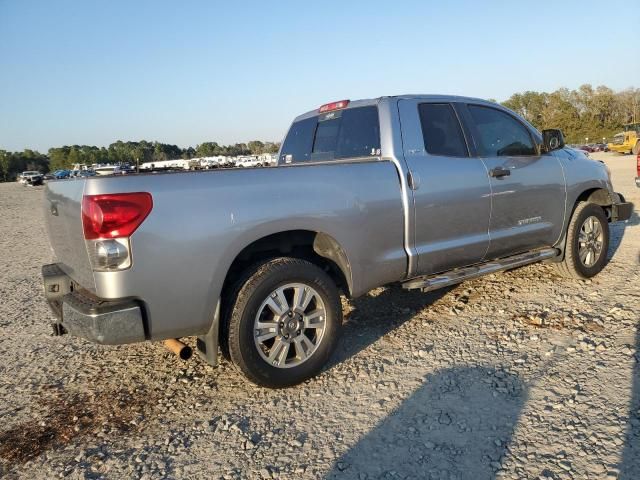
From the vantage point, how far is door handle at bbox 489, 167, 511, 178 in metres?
4.41

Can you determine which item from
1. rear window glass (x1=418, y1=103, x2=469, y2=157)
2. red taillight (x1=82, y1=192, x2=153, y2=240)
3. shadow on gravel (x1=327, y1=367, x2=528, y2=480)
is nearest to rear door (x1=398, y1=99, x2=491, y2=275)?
rear window glass (x1=418, y1=103, x2=469, y2=157)

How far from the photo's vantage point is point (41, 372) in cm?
387

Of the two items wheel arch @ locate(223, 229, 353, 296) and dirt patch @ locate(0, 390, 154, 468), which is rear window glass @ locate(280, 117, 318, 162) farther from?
dirt patch @ locate(0, 390, 154, 468)

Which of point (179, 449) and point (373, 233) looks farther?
point (373, 233)

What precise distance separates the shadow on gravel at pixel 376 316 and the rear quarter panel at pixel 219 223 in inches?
25.0

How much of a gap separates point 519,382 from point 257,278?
1.87 meters

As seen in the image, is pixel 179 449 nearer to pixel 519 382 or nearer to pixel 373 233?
pixel 373 233

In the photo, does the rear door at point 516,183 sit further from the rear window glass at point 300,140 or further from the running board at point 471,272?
the rear window glass at point 300,140

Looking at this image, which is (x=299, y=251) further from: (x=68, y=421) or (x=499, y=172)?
(x=499, y=172)

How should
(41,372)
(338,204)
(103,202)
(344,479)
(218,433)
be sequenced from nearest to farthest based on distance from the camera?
1. (344,479)
2. (103,202)
3. (218,433)
4. (338,204)
5. (41,372)

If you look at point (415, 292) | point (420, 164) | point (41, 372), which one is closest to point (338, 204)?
point (420, 164)

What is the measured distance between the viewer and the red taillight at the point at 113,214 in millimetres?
2672

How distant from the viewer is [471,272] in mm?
4238

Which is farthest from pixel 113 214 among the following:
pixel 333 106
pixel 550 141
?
pixel 550 141
